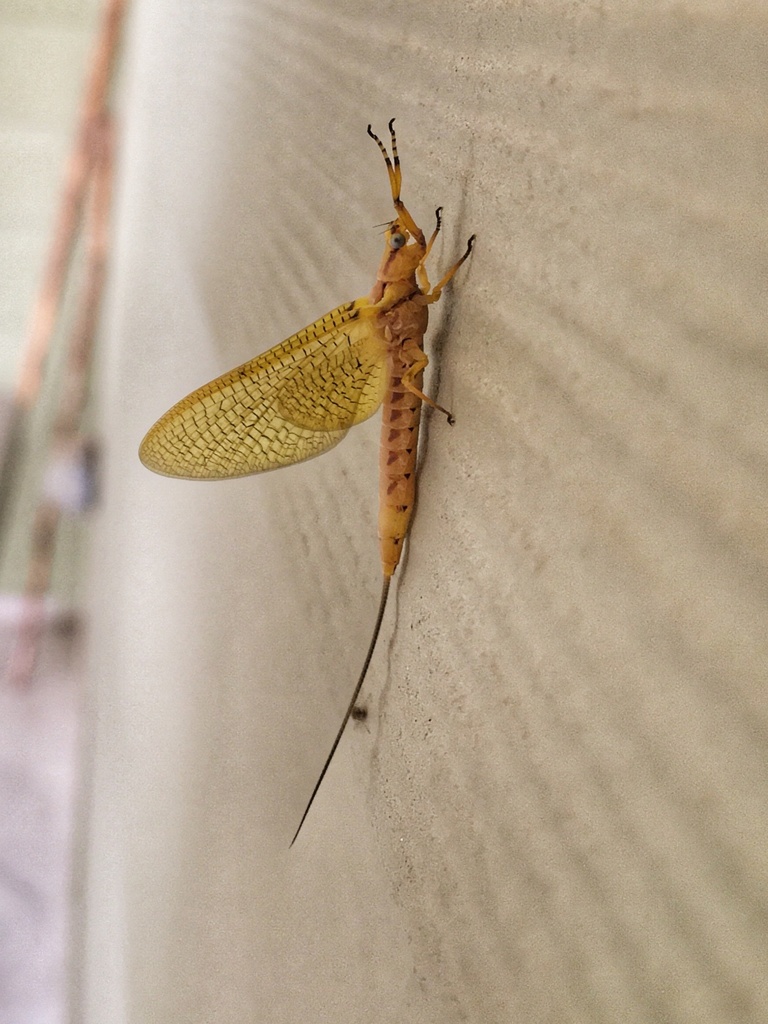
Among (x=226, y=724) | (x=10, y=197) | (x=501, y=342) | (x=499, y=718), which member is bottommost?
(x=226, y=724)

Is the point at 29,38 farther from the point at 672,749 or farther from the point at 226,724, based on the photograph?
the point at 672,749

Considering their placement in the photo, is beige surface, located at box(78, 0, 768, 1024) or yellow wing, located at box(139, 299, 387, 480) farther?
yellow wing, located at box(139, 299, 387, 480)

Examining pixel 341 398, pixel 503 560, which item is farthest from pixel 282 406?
pixel 503 560

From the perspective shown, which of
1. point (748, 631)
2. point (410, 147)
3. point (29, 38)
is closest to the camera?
point (748, 631)

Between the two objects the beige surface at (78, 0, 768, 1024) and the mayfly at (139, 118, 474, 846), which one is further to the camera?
the mayfly at (139, 118, 474, 846)

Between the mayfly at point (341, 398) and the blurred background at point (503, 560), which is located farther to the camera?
the mayfly at point (341, 398)

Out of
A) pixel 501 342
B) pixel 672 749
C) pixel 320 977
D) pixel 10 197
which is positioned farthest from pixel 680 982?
pixel 10 197

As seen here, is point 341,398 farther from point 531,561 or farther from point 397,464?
point 531,561
